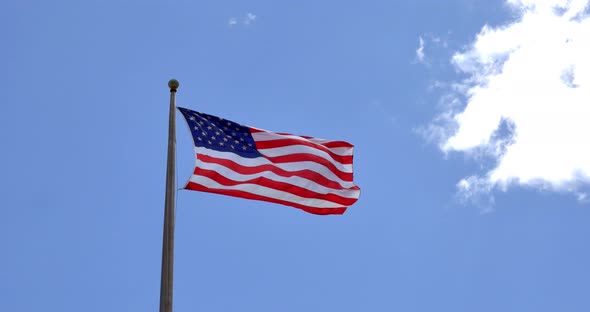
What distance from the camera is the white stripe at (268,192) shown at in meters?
18.6

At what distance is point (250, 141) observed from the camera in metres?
20.5

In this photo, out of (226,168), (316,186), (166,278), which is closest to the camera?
(166,278)

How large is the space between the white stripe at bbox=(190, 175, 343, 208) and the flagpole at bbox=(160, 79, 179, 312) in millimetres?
1010

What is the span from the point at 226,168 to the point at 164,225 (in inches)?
128

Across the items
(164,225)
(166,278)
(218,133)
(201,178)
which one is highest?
(218,133)

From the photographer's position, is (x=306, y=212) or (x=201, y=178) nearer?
(x=201, y=178)

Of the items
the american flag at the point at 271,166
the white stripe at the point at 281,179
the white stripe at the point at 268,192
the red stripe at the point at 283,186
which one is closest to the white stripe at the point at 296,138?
the american flag at the point at 271,166

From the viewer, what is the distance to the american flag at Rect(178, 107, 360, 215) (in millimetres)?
19250

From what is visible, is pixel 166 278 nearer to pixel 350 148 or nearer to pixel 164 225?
pixel 164 225

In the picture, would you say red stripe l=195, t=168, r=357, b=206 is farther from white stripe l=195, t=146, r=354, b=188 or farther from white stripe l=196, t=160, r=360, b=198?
white stripe l=195, t=146, r=354, b=188

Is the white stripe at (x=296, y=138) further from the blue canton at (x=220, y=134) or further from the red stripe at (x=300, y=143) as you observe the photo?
the blue canton at (x=220, y=134)

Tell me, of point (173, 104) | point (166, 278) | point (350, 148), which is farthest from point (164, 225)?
point (350, 148)

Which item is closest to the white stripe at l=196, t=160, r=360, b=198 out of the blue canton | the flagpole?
the blue canton

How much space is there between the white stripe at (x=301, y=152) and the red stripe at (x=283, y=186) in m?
0.80
